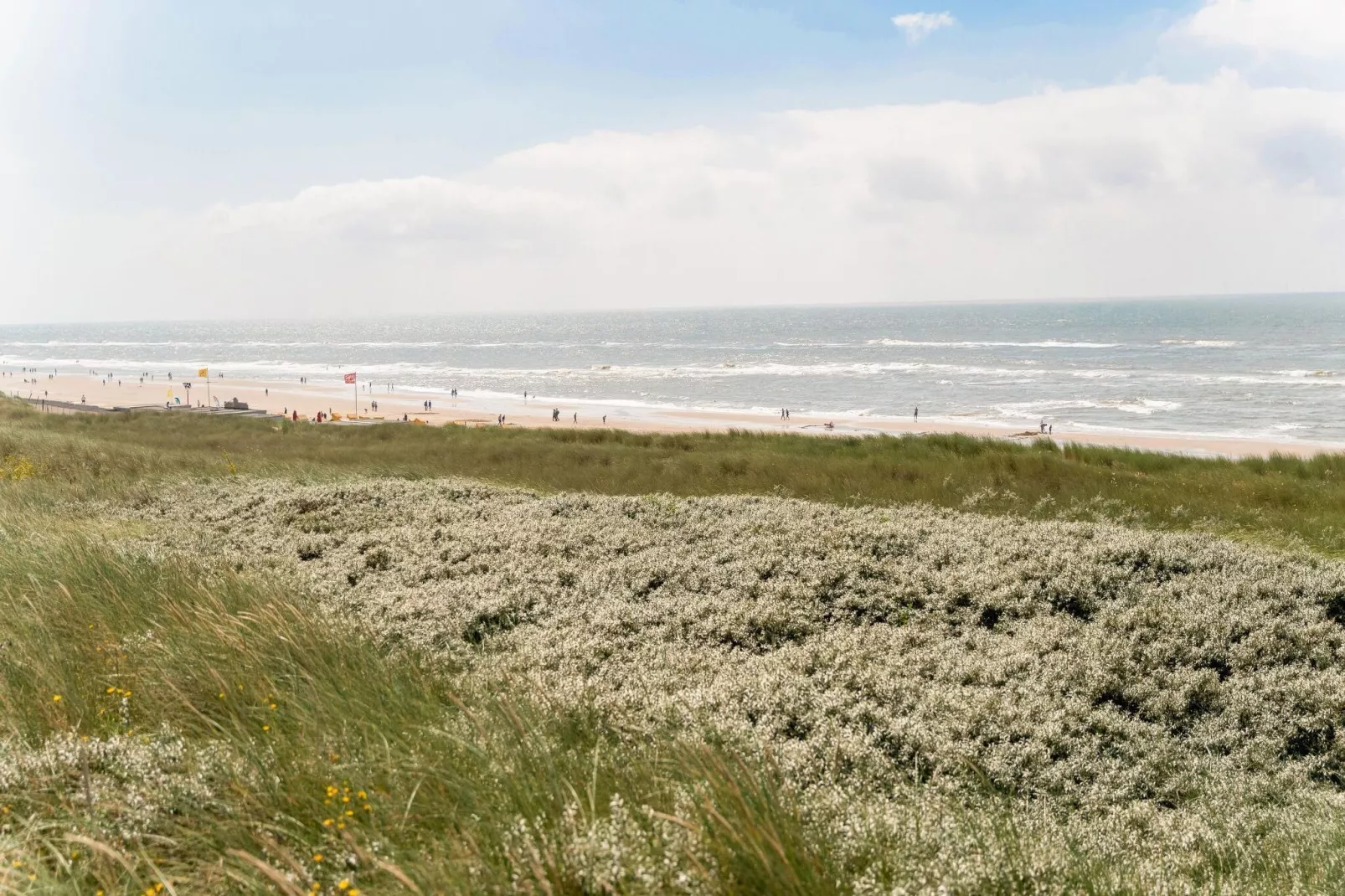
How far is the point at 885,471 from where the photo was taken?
64.4 ft

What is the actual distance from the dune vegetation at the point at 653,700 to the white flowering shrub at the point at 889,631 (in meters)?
0.03

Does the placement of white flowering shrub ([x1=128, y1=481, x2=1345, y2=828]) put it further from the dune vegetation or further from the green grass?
the green grass

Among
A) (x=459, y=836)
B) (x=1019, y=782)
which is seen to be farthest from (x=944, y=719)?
(x=459, y=836)

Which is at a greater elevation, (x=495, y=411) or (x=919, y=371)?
(x=919, y=371)

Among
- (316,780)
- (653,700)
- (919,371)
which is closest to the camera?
(316,780)

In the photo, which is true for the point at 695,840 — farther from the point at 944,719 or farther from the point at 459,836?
the point at 944,719

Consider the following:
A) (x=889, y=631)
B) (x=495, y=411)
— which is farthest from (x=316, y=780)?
(x=495, y=411)

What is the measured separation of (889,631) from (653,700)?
252 centimetres

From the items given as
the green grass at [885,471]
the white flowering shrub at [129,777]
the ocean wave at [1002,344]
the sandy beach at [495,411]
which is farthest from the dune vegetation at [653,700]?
the ocean wave at [1002,344]

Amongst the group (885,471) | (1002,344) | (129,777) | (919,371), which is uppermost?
(1002,344)

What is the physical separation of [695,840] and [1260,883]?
2.95m

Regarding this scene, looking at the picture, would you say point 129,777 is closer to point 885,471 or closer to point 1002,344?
point 885,471

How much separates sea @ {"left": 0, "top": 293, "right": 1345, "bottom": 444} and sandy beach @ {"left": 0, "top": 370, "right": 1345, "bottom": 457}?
6.80 feet

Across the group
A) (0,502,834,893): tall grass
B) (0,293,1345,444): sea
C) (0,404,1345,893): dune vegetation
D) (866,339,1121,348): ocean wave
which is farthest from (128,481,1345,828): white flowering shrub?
(866,339,1121,348): ocean wave
